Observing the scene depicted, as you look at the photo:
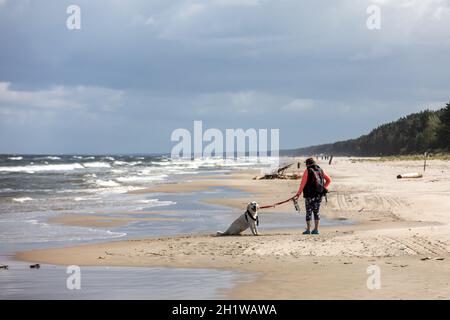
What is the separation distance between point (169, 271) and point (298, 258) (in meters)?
2.39

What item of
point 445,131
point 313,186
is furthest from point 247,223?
point 445,131

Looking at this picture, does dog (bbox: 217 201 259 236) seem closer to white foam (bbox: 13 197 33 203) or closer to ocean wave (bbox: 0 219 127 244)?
ocean wave (bbox: 0 219 127 244)

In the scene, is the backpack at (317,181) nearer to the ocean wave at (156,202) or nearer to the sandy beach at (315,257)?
the sandy beach at (315,257)

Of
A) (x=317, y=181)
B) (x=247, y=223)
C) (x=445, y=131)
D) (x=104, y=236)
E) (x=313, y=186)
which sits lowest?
(x=104, y=236)

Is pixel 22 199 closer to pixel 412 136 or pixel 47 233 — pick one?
pixel 47 233

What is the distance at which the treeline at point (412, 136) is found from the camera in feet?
270

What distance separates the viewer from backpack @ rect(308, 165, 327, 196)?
13438mm

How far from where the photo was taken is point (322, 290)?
25.4ft

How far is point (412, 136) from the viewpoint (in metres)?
115

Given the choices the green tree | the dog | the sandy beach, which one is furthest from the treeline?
the dog

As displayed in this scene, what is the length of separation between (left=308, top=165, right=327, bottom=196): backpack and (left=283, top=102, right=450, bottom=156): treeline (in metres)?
70.4

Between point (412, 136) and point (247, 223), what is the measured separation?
107466mm

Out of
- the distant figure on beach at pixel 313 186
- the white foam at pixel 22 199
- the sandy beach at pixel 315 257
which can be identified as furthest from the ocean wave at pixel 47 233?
the white foam at pixel 22 199
